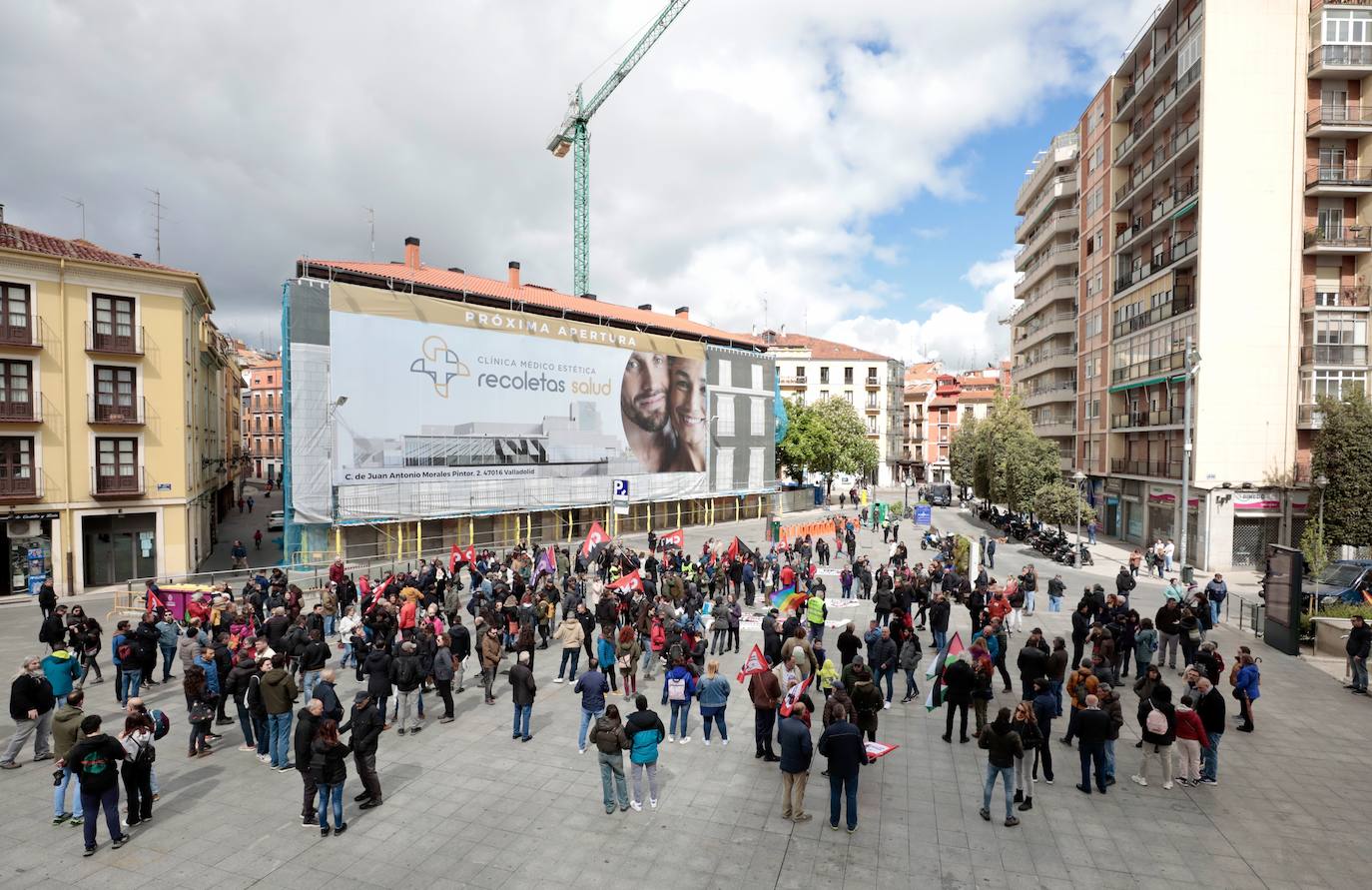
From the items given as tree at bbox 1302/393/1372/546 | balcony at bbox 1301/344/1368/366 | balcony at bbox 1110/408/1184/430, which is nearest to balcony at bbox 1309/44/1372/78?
balcony at bbox 1301/344/1368/366

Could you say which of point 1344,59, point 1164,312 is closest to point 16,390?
point 1164,312

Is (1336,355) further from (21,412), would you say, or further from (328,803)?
(21,412)

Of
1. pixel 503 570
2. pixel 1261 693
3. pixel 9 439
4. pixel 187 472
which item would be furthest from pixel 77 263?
pixel 1261 693

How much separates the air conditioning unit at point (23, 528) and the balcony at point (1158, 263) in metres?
49.2

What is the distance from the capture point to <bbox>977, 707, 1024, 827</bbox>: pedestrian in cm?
869

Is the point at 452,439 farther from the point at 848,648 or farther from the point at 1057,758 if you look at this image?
the point at 1057,758

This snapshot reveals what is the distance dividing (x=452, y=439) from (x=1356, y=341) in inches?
1625

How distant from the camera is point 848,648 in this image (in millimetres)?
12641

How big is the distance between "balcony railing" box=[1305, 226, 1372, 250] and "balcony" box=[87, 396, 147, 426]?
164 ft

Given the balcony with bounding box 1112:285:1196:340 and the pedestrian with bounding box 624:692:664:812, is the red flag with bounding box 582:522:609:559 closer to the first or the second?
the pedestrian with bounding box 624:692:664:812

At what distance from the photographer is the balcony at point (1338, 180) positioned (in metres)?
31.0

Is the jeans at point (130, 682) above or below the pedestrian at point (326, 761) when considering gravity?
below

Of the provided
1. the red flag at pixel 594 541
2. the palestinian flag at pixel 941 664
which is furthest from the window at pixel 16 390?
the palestinian flag at pixel 941 664

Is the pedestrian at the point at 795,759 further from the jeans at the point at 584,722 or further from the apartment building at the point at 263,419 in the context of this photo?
the apartment building at the point at 263,419
